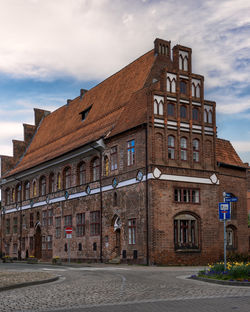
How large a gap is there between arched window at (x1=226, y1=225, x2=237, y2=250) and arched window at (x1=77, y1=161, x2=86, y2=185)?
485 inches

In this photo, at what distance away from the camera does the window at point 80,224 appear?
4016 centimetres

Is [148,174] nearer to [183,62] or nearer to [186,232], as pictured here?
[186,232]

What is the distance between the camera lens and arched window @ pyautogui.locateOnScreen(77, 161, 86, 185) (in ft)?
136

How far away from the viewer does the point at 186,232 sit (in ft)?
110

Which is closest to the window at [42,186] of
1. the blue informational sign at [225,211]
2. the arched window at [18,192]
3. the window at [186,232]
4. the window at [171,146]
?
the arched window at [18,192]

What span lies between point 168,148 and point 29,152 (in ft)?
90.9

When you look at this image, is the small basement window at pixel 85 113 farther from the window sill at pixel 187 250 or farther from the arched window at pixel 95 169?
the window sill at pixel 187 250

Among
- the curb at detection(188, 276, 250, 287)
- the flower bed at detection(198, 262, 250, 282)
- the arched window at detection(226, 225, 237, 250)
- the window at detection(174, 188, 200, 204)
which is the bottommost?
the curb at detection(188, 276, 250, 287)

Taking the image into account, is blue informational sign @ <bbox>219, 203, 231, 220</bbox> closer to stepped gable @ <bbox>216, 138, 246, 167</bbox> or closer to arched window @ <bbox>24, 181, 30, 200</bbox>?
stepped gable @ <bbox>216, 138, 246, 167</bbox>

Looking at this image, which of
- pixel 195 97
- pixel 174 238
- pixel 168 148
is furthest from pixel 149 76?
pixel 174 238

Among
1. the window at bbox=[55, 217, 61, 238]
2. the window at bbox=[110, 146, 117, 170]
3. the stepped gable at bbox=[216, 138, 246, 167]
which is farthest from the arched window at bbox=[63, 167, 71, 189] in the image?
the stepped gable at bbox=[216, 138, 246, 167]

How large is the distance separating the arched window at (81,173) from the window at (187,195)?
10430 millimetres

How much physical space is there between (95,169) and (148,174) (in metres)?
8.29

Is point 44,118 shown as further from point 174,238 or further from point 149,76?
point 174,238
